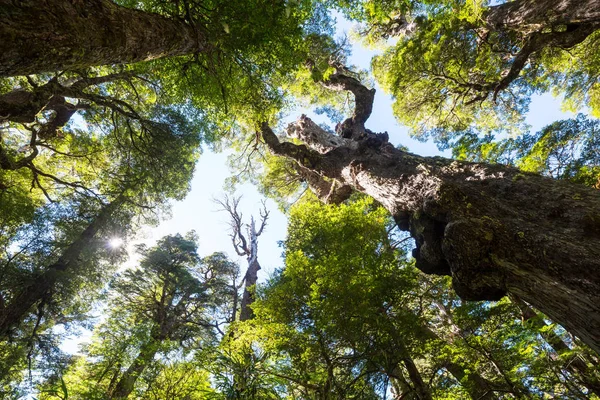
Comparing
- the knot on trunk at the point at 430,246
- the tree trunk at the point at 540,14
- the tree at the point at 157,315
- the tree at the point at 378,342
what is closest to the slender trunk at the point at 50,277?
the tree at the point at 157,315

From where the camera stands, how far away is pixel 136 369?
8078 mm

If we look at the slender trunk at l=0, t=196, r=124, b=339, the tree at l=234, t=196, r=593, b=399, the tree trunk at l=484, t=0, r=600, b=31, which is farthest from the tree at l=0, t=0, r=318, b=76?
the slender trunk at l=0, t=196, r=124, b=339

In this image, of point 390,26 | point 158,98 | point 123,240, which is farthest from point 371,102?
point 123,240

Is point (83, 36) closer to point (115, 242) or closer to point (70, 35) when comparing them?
point (70, 35)

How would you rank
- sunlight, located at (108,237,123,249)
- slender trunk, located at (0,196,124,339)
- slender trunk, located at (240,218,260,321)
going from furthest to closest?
sunlight, located at (108,237,123,249) < slender trunk, located at (240,218,260,321) < slender trunk, located at (0,196,124,339)

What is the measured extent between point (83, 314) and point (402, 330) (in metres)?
15.0

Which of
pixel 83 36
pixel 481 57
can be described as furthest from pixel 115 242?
pixel 481 57

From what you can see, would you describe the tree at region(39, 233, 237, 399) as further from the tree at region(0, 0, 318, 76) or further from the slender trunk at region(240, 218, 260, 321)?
the tree at region(0, 0, 318, 76)

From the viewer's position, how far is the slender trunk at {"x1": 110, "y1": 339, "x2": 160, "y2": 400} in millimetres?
7422

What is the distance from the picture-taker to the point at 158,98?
403 inches

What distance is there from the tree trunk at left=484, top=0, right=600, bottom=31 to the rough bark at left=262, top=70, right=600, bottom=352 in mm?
3392

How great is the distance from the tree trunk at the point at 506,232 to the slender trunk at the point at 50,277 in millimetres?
10232

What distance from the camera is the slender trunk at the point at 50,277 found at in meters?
7.89

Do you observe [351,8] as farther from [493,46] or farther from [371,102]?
[493,46]
